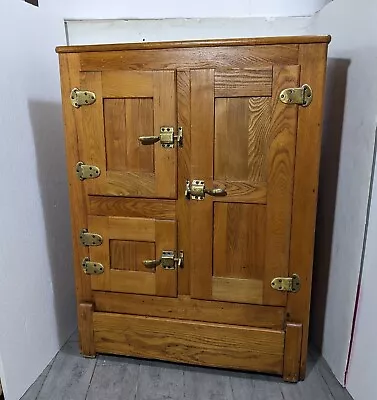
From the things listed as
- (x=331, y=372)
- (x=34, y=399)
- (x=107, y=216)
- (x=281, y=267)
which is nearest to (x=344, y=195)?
(x=281, y=267)

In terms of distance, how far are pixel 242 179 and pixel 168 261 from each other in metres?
0.41

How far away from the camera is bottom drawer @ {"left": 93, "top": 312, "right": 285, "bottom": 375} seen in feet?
4.73

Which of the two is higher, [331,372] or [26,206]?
[26,206]

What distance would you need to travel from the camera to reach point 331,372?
1.52 metres

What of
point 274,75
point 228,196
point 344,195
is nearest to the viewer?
point 274,75

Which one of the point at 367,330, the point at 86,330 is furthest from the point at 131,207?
the point at 367,330

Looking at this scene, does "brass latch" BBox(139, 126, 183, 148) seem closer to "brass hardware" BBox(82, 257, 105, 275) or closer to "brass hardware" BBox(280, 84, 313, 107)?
"brass hardware" BBox(280, 84, 313, 107)

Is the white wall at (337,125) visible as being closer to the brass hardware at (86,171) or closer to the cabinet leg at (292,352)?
the cabinet leg at (292,352)

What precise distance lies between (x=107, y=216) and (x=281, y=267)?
2.19 ft

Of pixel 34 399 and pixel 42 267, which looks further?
pixel 42 267

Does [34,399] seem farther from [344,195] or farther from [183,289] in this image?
[344,195]

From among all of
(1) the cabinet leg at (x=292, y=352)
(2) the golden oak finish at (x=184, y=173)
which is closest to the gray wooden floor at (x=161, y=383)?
(1) the cabinet leg at (x=292, y=352)

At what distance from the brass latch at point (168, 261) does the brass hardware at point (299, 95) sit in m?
0.66

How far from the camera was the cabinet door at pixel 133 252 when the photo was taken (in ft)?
4.68
